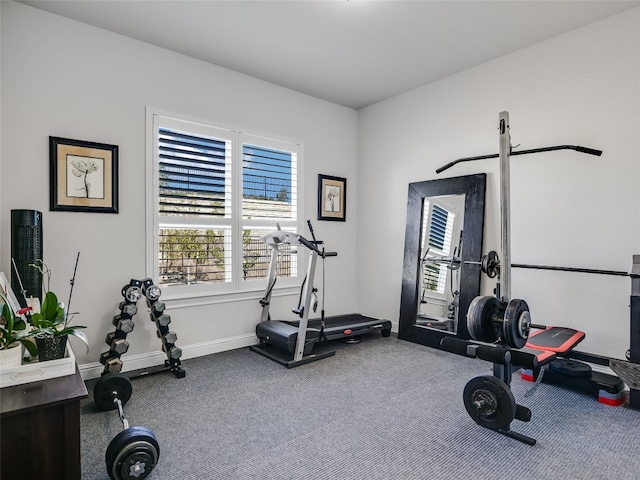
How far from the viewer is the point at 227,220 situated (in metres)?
3.92

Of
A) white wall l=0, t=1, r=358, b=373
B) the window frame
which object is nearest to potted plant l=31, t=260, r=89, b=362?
white wall l=0, t=1, r=358, b=373

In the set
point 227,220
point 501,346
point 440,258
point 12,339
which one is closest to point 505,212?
point 501,346

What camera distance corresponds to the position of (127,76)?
331cm

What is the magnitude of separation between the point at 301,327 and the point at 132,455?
193 cm

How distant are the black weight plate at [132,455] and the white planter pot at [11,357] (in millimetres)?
570

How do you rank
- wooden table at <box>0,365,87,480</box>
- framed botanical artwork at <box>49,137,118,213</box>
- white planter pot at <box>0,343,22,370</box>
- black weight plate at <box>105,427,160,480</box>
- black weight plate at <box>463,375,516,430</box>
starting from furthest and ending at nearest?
1. framed botanical artwork at <box>49,137,118,213</box>
2. black weight plate at <box>463,375,516,430</box>
3. black weight plate at <box>105,427,160,480</box>
4. white planter pot at <box>0,343,22,370</box>
5. wooden table at <box>0,365,87,480</box>

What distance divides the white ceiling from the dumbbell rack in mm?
2195

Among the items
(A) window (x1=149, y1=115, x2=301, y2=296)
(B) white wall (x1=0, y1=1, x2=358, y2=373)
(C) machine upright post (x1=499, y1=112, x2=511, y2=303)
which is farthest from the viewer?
(A) window (x1=149, y1=115, x2=301, y2=296)

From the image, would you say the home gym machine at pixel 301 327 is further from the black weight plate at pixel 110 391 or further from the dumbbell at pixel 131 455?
the dumbbell at pixel 131 455

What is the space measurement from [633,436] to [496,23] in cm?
319

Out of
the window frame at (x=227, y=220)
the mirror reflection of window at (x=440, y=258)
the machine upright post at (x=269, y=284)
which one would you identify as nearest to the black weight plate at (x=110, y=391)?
the window frame at (x=227, y=220)

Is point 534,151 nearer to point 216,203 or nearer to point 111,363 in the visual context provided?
point 216,203

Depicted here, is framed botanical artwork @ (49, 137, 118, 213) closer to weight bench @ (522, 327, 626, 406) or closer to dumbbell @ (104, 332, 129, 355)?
dumbbell @ (104, 332, 129, 355)

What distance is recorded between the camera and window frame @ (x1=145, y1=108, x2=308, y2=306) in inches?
136
